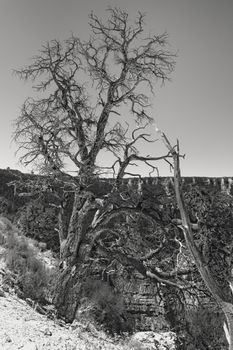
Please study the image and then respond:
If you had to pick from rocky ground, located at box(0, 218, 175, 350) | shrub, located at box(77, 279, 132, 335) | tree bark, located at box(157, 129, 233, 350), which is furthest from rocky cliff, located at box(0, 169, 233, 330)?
rocky ground, located at box(0, 218, 175, 350)

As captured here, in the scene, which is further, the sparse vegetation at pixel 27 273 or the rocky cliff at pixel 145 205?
the rocky cliff at pixel 145 205

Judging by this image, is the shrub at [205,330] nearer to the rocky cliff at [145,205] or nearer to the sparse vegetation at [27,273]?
the rocky cliff at [145,205]

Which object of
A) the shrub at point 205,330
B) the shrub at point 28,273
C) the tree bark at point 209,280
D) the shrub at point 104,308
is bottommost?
the shrub at point 104,308

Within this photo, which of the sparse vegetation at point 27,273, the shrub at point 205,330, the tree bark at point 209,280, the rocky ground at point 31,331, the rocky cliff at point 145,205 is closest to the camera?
the tree bark at point 209,280

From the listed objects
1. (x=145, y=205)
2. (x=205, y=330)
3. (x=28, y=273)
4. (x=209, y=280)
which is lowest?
(x=205, y=330)

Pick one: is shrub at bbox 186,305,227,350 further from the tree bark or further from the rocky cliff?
the tree bark

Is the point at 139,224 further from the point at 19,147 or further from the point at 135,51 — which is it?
the point at 135,51

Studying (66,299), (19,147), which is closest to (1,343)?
(66,299)

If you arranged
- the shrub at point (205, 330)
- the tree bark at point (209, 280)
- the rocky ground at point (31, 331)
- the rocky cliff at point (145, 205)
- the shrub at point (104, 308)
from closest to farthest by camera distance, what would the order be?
the tree bark at point (209, 280), the rocky ground at point (31, 331), the shrub at point (205, 330), the rocky cliff at point (145, 205), the shrub at point (104, 308)

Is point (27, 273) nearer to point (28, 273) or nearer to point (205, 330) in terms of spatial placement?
point (28, 273)

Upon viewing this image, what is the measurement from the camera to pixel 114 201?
7223 millimetres

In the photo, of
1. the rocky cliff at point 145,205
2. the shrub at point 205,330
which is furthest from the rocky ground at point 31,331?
the rocky cliff at point 145,205

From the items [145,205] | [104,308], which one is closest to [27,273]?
[104,308]

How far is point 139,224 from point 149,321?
3.90m
